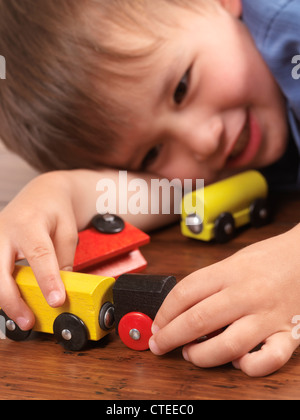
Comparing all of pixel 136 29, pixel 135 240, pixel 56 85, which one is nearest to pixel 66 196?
pixel 135 240

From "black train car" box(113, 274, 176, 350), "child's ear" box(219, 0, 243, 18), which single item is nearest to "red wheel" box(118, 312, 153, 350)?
"black train car" box(113, 274, 176, 350)

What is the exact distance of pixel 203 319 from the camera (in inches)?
20.8

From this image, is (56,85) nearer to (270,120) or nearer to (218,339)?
(270,120)

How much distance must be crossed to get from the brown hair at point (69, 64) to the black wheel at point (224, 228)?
0.85 ft

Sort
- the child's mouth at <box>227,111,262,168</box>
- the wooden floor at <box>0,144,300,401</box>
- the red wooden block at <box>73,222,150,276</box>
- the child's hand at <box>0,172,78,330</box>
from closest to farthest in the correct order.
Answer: the wooden floor at <box>0,144,300,401</box>, the child's hand at <box>0,172,78,330</box>, the red wooden block at <box>73,222,150,276</box>, the child's mouth at <box>227,111,262,168</box>

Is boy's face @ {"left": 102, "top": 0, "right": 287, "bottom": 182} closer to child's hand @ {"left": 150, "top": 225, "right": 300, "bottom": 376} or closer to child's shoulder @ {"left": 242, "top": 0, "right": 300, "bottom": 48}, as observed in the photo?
child's shoulder @ {"left": 242, "top": 0, "right": 300, "bottom": 48}

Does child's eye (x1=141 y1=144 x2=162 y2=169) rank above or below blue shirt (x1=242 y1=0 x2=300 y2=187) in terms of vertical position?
below

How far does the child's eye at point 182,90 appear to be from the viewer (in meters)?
1.00

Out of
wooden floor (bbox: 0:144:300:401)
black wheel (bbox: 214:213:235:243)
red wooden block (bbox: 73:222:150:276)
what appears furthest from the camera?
black wheel (bbox: 214:213:235:243)

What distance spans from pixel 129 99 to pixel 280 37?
0.29 meters

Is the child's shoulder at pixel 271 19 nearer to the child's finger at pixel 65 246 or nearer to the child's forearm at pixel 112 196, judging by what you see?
the child's forearm at pixel 112 196

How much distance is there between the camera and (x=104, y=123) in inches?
38.7

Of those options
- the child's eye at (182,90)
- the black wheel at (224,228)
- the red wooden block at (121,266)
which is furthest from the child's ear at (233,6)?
the red wooden block at (121,266)

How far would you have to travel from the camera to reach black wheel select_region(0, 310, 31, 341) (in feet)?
2.05
